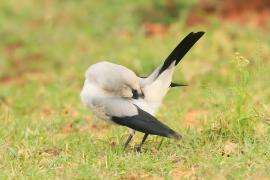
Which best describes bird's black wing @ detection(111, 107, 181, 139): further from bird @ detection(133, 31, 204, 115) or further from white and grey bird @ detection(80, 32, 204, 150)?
bird @ detection(133, 31, 204, 115)

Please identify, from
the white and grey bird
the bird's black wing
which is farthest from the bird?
the bird's black wing

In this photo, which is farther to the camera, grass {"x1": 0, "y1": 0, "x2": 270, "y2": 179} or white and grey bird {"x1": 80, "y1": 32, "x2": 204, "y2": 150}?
white and grey bird {"x1": 80, "y1": 32, "x2": 204, "y2": 150}

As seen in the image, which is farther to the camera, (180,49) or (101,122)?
(101,122)

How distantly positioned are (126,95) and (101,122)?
1385mm

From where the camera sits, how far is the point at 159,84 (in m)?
4.69

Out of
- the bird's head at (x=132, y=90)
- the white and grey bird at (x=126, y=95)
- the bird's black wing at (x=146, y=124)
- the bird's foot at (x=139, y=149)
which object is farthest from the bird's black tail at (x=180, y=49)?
the bird's foot at (x=139, y=149)

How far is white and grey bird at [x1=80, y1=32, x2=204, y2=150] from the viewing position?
449 cm

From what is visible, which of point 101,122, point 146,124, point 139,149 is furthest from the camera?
point 101,122

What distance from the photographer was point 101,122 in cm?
594

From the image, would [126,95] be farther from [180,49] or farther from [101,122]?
[101,122]

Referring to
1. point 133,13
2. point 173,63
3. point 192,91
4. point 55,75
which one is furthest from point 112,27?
point 173,63

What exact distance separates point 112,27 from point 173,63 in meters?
5.16

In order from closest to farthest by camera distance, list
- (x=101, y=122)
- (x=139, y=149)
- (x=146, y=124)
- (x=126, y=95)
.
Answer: (x=146, y=124)
(x=126, y=95)
(x=139, y=149)
(x=101, y=122)

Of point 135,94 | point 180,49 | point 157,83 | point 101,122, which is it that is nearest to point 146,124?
point 135,94
